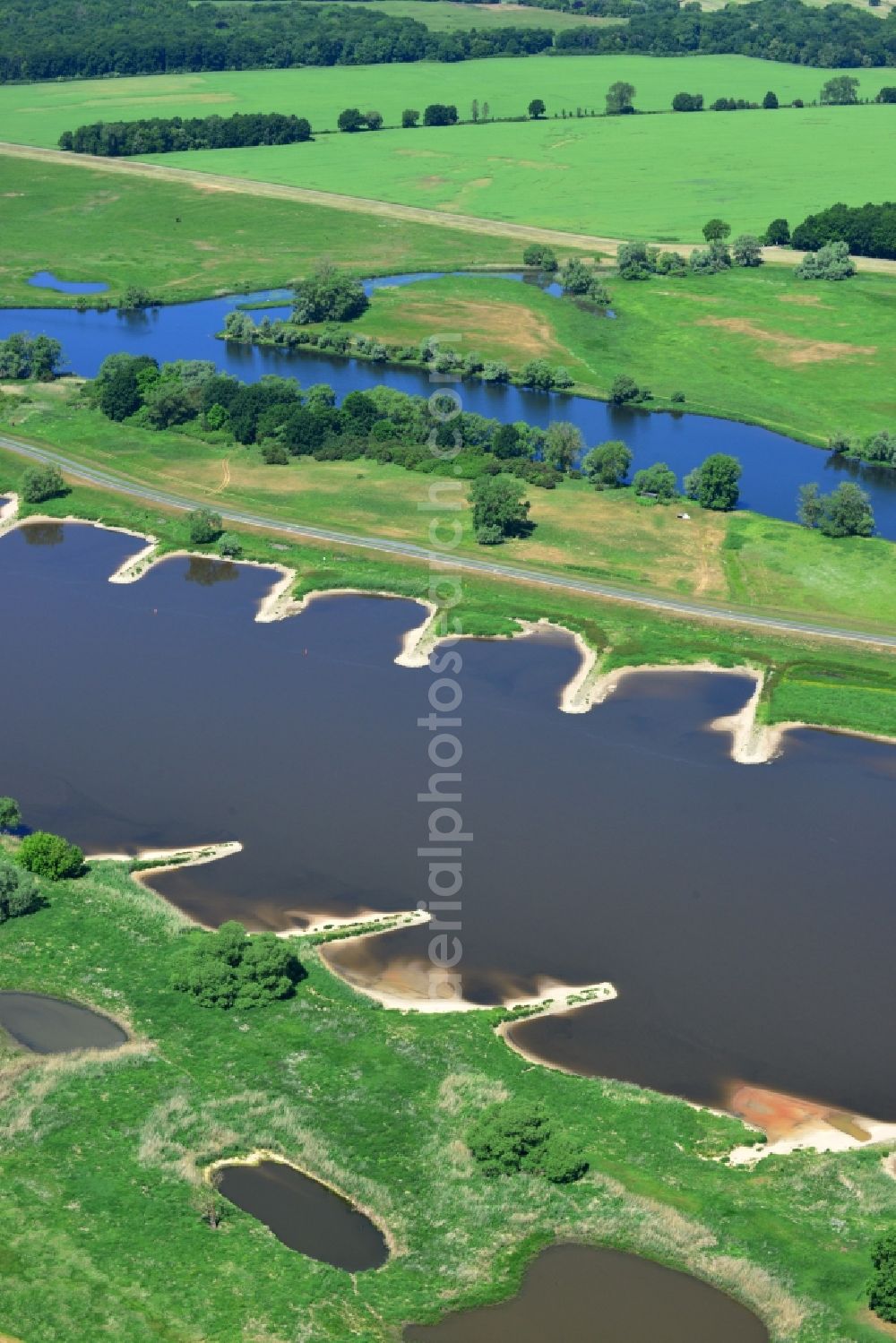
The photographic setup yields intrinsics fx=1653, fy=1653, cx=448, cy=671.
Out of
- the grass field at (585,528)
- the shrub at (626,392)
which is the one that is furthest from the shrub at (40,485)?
the shrub at (626,392)

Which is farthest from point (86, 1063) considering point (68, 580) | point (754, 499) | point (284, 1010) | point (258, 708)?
point (754, 499)

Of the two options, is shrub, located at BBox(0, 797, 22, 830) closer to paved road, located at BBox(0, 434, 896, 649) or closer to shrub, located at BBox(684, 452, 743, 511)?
paved road, located at BBox(0, 434, 896, 649)

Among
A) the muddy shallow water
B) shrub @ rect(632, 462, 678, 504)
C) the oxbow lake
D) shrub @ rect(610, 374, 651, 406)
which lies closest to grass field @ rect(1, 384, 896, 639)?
shrub @ rect(632, 462, 678, 504)

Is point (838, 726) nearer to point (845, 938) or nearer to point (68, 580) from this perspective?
point (845, 938)

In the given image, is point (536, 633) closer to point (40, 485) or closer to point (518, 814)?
point (518, 814)

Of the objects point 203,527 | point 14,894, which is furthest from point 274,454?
point 14,894
